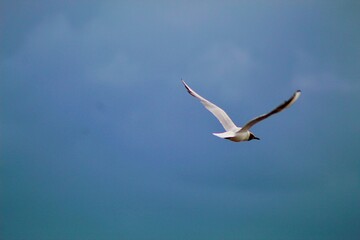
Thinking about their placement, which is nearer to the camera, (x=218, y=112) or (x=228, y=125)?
(x=228, y=125)

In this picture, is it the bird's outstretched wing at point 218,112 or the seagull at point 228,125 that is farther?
the bird's outstretched wing at point 218,112

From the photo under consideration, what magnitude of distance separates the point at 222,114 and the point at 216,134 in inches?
28.8

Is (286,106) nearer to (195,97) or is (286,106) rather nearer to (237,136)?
(237,136)

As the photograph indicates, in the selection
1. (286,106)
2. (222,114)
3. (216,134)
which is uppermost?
(222,114)

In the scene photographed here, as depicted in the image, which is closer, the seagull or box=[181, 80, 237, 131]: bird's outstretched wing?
the seagull

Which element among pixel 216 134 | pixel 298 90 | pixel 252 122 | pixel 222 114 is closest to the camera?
pixel 298 90

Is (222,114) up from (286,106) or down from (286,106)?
up

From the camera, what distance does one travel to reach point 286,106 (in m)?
6.09

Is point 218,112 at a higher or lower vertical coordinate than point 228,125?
higher

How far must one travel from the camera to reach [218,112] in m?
8.23

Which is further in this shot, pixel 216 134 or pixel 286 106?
pixel 216 134

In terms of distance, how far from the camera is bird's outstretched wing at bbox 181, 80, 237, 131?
26.5 feet

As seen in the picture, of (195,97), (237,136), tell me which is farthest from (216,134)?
(195,97)

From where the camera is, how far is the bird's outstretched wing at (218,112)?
8086 millimetres
